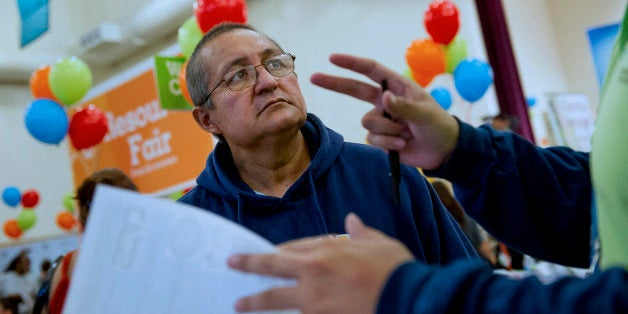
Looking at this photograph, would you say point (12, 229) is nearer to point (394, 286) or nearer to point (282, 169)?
point (282, 169)

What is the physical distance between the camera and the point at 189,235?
25.7 inches

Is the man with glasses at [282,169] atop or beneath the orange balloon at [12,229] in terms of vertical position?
atop

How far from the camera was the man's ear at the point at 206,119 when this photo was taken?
1.70 meters

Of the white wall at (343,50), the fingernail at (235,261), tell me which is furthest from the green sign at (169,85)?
the fingernail at (235,261)

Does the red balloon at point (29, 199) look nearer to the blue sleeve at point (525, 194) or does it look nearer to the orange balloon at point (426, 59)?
the orange balloon at point (426, 59)

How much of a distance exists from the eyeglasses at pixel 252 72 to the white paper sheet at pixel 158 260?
894mm

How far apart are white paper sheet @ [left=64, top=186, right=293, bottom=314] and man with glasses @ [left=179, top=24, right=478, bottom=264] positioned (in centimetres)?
72

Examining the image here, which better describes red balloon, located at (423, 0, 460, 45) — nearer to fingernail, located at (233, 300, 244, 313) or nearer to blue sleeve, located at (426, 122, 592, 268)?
blue sleeve, located at (426, 122, 592, 268)

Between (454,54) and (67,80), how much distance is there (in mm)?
2730

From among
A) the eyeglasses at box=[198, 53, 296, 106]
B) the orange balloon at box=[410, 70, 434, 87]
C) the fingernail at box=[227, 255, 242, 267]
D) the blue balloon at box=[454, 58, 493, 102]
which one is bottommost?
the blue balloon at box=[454, 58, 493, 102]

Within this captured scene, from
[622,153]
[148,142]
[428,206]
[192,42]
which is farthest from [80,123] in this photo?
[622,153]

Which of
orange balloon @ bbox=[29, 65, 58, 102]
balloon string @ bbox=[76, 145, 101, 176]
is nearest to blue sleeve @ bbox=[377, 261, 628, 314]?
orange balloon @ bbox=[29, 65, 58, 102]

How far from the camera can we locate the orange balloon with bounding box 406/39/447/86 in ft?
13.5

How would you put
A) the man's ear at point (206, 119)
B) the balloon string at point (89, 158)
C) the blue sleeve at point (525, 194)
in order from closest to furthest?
the blue sleeve at point (525, 194)
the man's ear at point (206, 119)
the balloon string at point (89, 158)
